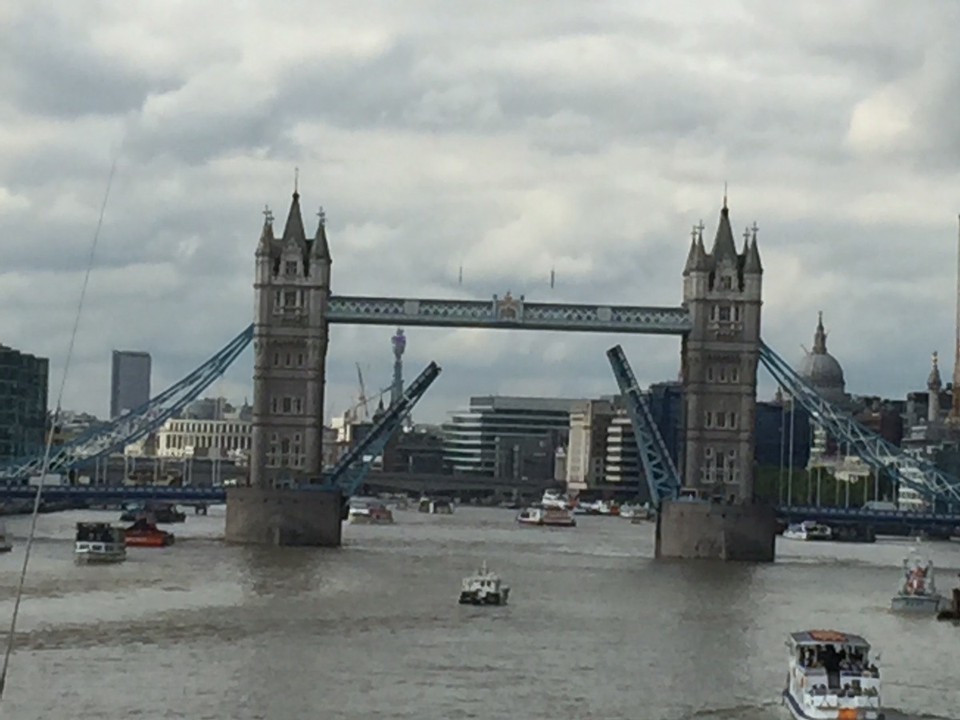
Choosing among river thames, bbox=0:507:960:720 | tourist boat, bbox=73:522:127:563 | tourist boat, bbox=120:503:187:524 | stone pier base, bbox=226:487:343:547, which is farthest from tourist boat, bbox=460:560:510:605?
tourist boat, bbox=120:503:187:524

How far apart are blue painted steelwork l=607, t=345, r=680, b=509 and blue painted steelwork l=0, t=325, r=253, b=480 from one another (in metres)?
20.1

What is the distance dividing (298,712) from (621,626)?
28444 millimetres

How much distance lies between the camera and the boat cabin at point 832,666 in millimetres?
60312

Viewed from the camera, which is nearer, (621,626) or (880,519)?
(621,626)

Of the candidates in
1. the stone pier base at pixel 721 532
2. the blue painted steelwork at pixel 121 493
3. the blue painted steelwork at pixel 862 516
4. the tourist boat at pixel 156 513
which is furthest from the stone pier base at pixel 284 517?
the tourist boat at pixel 156 513

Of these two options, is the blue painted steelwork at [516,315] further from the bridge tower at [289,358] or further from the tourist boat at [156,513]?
the tourist boat at [156,513]

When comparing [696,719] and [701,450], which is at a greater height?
[701,450]

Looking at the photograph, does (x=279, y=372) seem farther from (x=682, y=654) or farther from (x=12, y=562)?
(x=682, y=654)

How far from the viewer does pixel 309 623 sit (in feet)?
269

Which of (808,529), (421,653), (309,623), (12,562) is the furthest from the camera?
(808,529)

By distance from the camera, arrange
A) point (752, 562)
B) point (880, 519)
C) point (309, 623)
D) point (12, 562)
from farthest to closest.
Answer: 1. point (880, 519)
2. point (752, 562)
3. point (12, 562)
4. point (309, 623)

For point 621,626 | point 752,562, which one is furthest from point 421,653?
point 752,562

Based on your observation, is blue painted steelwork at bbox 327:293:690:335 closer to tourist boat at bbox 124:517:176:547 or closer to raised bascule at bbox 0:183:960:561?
raised bascule at bbox 0:183:960:561

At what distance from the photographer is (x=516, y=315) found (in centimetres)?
13625
